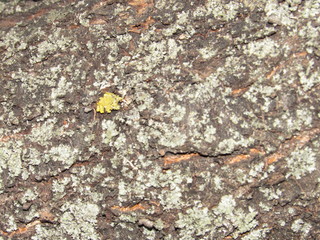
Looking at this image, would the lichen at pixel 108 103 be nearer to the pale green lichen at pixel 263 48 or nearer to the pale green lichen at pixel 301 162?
the pale green lichen at pixel 263 48

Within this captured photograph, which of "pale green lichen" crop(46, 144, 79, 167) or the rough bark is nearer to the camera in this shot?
the rough bark

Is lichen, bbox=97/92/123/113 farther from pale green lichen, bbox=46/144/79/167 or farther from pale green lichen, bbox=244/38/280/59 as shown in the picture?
pale green lichen, bbox=244/38/280/59

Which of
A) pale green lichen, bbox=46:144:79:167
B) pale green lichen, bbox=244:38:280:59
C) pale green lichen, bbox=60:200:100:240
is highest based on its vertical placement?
pale green lichen, bbox=244:38:280:59

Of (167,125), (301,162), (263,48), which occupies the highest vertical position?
(263,48)

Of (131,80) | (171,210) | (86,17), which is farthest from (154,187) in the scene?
(86,17)

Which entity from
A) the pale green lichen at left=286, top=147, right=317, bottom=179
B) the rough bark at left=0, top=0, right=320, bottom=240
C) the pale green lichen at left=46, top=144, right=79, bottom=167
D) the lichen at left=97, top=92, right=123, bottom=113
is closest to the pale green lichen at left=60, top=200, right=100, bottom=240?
the rough bark at left=0, top=0, right=320, bottom=240

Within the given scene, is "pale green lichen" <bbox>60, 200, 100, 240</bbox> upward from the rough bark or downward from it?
downward

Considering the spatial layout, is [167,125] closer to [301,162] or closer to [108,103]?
[108,103]

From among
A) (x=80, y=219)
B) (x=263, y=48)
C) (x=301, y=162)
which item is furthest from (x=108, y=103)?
(x=301, y=162)

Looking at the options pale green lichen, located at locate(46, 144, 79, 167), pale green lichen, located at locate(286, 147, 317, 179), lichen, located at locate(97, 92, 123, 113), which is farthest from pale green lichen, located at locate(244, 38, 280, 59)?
pale green lichen, located at locate(46, 144, 79, 167)
